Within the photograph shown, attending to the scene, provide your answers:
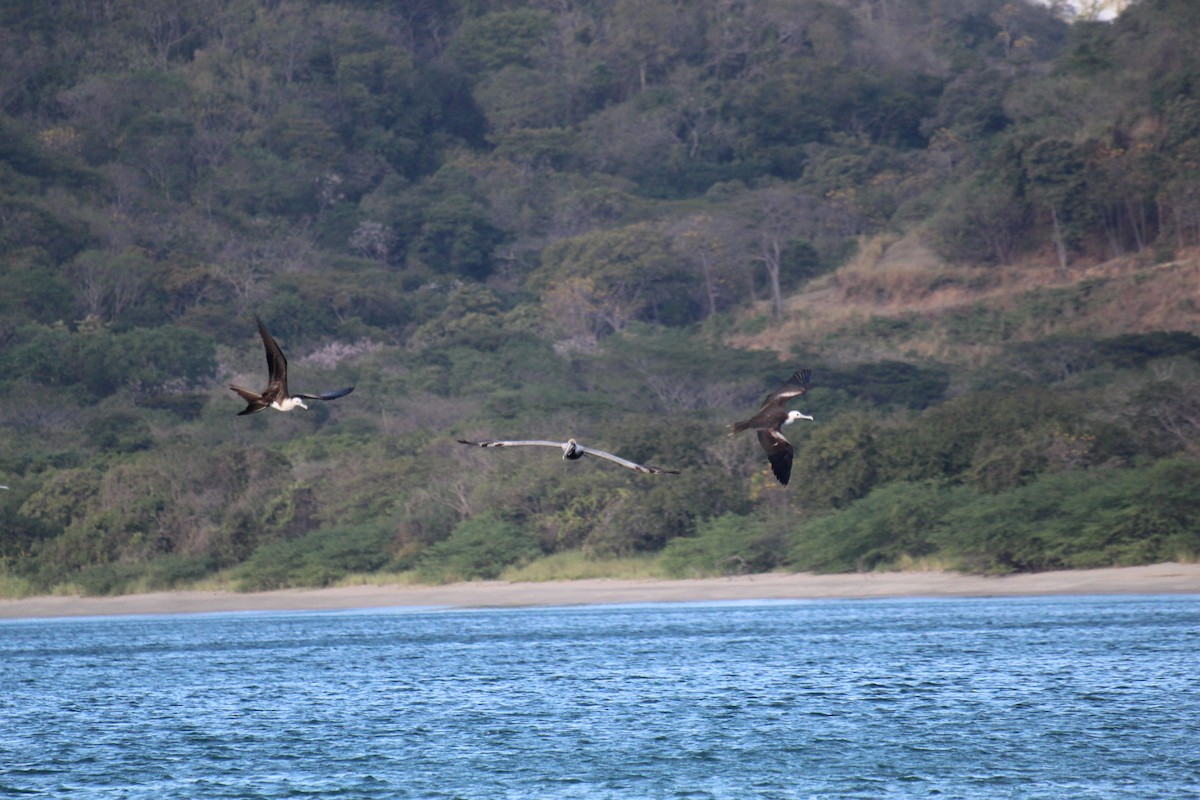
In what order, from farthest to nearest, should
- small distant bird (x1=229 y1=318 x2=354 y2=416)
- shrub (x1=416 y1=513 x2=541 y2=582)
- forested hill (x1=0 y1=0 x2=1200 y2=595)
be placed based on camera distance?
shrub (x1=416 y1=513 x2=541 y2=582) → forested hill (x1=0 y1=0 x2=1200 y2=595) → small distant bird (x1=229 y1=318 x2=354 y2=416)

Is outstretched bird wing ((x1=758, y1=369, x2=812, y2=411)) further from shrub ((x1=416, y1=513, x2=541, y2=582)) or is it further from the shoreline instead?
shrub ((x1=416, y1=513, x2=541, y2=582))

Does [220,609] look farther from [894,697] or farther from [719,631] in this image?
[894,697]

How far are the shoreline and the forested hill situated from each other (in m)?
0.66

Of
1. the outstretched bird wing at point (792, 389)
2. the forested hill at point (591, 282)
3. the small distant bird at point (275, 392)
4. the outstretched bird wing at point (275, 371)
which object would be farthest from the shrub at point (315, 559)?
the outstretched bird wing at point (275, 371)

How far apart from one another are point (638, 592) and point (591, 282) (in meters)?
51.2

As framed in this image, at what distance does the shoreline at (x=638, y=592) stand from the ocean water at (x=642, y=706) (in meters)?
0.56

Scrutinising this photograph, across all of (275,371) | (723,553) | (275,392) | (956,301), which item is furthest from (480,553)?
(956,301)

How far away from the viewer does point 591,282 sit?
103 meters

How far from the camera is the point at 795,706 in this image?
3303cm

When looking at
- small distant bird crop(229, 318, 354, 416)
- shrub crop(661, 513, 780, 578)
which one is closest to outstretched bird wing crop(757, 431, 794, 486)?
small distant bird crop(229, 318, 354, 416)

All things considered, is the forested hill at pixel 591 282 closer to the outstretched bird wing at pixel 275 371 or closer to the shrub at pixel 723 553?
the shrub at pixel 723 553

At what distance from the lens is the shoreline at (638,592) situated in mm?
46406

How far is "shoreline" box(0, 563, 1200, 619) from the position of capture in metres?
46.4

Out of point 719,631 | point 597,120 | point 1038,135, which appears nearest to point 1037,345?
point 1038,135
